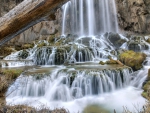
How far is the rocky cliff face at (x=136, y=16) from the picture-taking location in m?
18.4

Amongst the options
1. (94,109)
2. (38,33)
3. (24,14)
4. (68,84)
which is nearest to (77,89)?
(68,84)

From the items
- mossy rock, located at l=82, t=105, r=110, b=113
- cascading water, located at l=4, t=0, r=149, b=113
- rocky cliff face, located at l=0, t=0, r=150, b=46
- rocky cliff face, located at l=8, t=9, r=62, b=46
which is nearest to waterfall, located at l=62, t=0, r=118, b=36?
rocky cliff face, located at l=0, t=0, r=150, b=46

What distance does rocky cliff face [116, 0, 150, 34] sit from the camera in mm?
18391

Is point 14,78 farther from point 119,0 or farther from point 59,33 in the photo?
point 119,0

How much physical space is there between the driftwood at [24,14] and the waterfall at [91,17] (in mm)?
18200

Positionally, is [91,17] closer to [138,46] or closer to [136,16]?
[136,16]

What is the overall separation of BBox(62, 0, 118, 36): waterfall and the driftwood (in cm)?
1820

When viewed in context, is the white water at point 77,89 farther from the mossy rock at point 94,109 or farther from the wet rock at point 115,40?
the wet rock at point 115,40

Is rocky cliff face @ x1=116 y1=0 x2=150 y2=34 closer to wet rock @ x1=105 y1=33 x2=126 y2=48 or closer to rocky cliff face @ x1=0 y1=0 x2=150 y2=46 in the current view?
rocky cliff face @ x1=0 y1=0 x2=150 y2=46

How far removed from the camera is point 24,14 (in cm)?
154

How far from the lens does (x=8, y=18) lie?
1561 millimetres

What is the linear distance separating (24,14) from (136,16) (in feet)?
63.1

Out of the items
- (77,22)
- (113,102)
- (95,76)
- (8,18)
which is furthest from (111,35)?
(8,18)

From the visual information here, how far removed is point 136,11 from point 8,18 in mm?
19496
